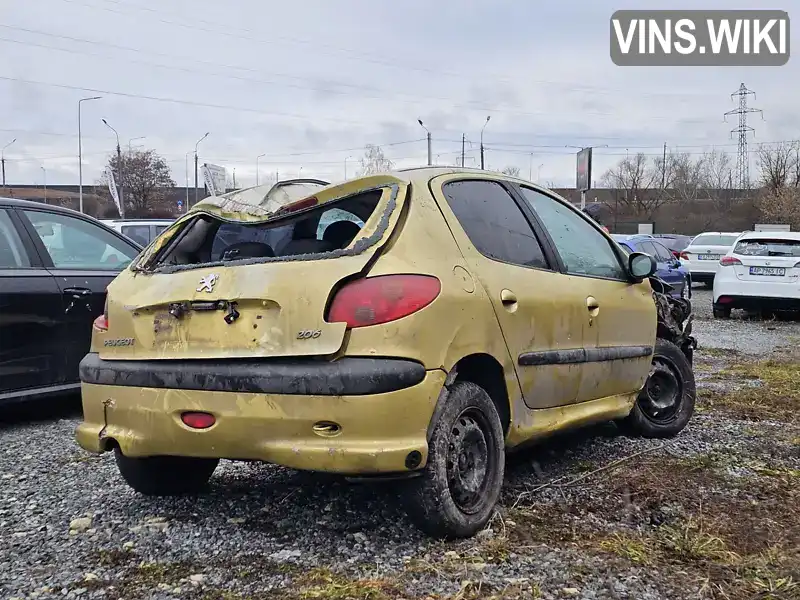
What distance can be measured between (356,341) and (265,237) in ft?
3.80

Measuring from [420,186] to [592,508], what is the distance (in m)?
1.69

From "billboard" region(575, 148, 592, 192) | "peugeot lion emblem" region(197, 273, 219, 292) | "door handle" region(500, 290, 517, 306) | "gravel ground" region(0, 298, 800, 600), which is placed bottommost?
"gravel ground" region(0, 298, 800, 600)

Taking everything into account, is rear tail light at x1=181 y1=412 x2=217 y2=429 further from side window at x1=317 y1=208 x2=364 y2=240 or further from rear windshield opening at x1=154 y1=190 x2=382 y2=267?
side window at x1=317 y1=208 x2=364 y2=240

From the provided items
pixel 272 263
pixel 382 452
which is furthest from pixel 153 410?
pixel 382 452

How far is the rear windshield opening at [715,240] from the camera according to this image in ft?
66.0

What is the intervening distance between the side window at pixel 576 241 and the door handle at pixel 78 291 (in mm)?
3223

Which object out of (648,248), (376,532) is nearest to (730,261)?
(648,248)

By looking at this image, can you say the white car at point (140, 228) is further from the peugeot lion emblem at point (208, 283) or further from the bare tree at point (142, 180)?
the bare tree at point (142, 180)

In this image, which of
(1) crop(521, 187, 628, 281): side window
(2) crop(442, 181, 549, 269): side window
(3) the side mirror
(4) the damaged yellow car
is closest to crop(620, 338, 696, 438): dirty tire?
(3) the side mirror

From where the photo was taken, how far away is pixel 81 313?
574cm

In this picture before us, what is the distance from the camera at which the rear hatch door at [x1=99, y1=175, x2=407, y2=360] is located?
3.15 m

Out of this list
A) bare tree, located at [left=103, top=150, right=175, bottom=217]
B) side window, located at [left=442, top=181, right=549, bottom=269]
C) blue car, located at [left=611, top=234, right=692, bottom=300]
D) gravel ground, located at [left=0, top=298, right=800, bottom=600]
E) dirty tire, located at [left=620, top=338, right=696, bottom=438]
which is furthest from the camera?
bare tree, located at [left=103, top=150, right=175, bottom=217]

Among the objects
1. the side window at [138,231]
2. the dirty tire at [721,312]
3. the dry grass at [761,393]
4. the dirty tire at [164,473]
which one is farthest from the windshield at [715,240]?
the dirty tire at [164,473]

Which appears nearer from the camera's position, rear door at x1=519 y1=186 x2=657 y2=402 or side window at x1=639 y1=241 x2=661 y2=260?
rear door at x1=519 y1=186 x2=657 y2=402
